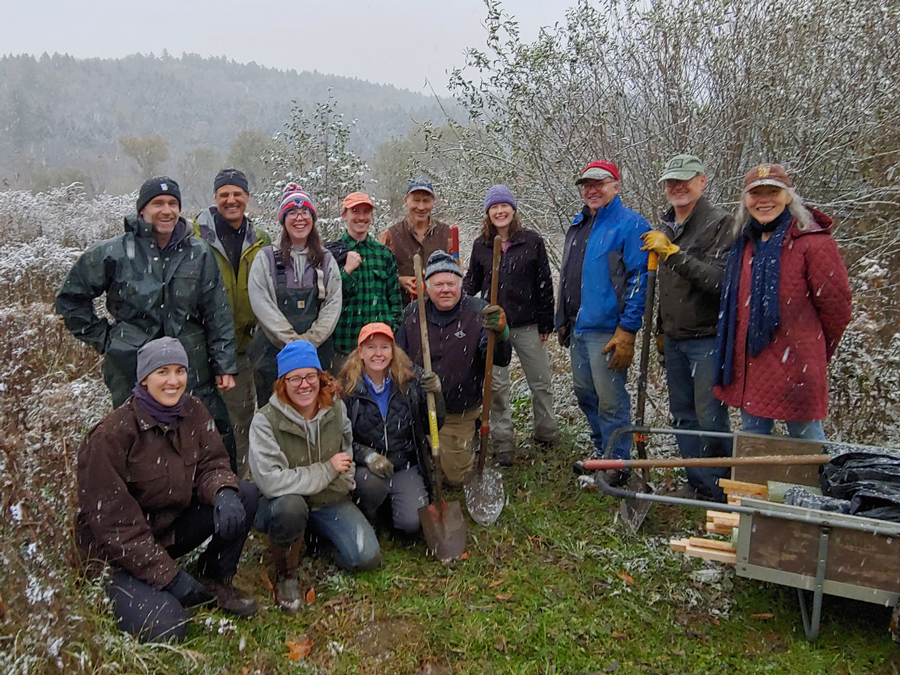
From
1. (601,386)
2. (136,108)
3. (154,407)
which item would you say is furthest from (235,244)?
(136,108)

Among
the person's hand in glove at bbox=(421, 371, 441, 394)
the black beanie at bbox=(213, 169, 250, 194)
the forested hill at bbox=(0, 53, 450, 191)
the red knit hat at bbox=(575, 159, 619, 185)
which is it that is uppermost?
the forested hill at bbox=(0, 53, 450, 191)

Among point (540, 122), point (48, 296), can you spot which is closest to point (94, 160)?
point (48, 296)

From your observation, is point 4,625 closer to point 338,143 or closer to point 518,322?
point 518,322

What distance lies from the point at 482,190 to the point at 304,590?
204 inches

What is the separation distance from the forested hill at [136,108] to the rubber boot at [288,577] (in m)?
49.9

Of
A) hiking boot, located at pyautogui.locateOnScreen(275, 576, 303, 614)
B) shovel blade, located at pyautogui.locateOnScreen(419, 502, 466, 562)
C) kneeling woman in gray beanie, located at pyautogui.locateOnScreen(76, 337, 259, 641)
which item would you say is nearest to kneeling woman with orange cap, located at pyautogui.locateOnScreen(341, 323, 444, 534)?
shovel blade, located at pyautogui.locateOnScreen(419, 502, 466, 562)

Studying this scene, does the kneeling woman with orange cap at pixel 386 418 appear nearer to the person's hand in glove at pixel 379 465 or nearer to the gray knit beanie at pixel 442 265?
the person's hand in glove at pixel 379 465

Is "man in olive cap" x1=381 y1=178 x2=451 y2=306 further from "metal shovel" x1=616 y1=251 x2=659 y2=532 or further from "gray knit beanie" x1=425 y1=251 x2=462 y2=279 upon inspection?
"metal shovel" x1=616 y1=251 x2=659 y2=532

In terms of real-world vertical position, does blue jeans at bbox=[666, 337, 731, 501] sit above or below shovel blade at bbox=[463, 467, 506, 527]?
above

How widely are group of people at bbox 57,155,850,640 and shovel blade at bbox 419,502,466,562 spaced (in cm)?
12

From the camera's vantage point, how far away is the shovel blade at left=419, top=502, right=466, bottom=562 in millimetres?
3881

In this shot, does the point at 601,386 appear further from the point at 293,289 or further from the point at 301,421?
the point at 293,289

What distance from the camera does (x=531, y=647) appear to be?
3.11m

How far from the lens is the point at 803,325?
3.40 metres
